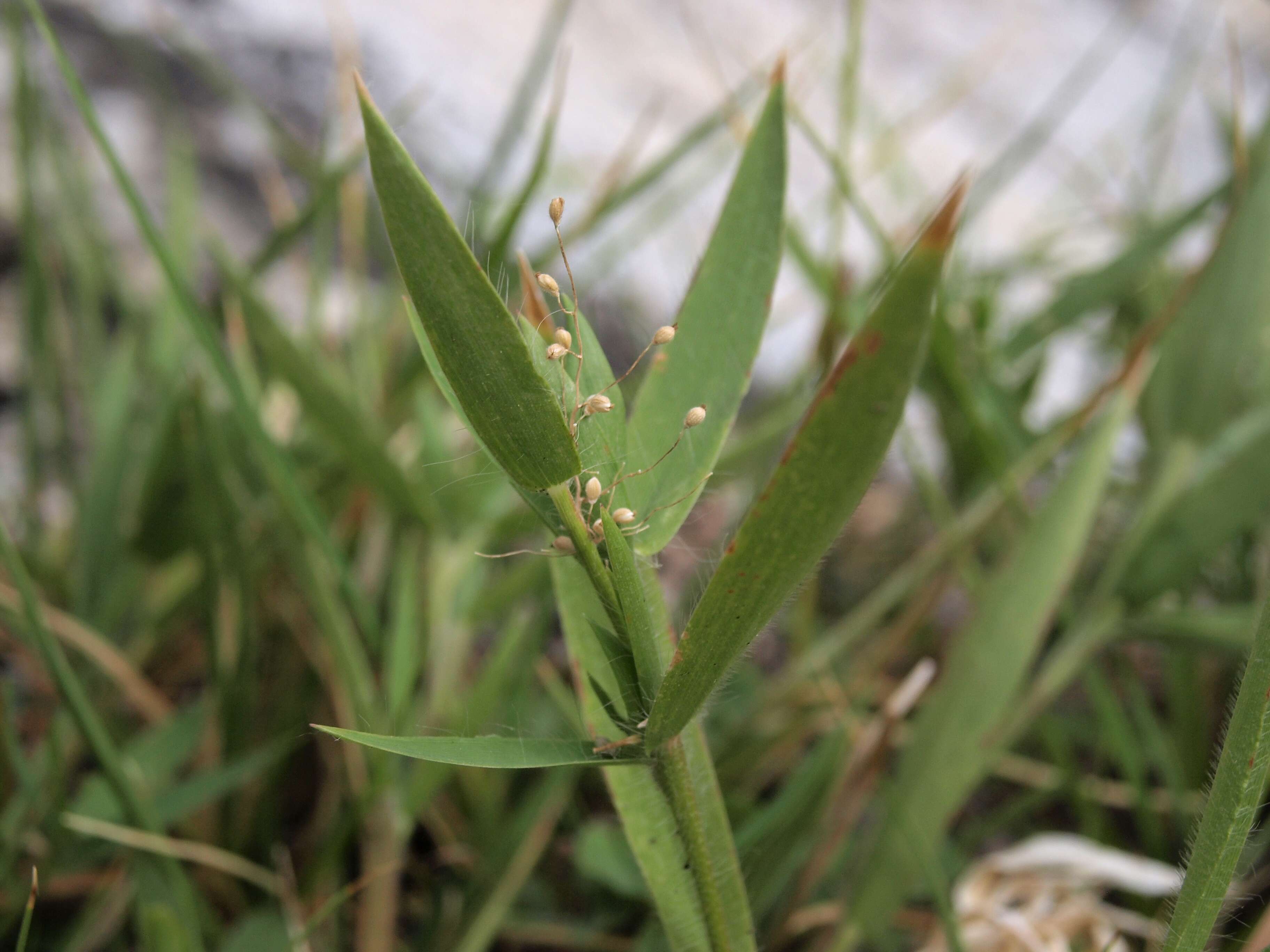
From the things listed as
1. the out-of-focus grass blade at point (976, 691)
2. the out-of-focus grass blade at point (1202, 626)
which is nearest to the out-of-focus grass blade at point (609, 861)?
the out-of-focus grass blade at point (976, 691)

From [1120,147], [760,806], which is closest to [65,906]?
[760,806]

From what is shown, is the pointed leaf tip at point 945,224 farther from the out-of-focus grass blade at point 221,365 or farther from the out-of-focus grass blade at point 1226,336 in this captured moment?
the out-of-focus grass blade at point 1226,336

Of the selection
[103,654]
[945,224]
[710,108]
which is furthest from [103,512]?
[710,108]

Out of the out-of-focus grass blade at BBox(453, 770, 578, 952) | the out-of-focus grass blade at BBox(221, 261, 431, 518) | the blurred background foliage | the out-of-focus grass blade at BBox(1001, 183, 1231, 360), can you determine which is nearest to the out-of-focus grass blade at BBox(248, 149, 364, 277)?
the blurred background foliage

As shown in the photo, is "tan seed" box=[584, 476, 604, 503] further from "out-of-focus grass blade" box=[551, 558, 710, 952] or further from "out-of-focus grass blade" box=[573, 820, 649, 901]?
"out-of-focus grass blade" box=[573, 820, 649, 901]

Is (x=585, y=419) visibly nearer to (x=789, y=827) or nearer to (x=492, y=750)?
(x=492, y=750)

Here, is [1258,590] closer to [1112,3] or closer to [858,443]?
[858,443]
